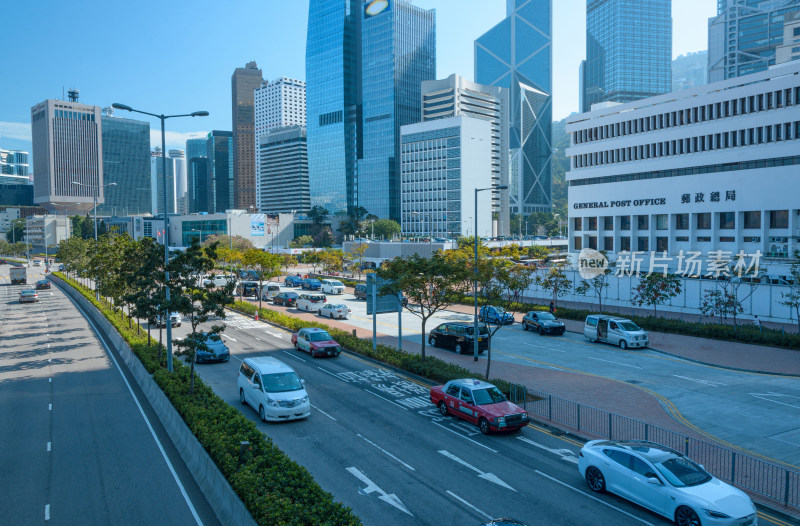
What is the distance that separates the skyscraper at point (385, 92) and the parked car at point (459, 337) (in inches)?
6282

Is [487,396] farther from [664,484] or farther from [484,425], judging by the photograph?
[664,484]

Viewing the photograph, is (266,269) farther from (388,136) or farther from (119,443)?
(388,136)

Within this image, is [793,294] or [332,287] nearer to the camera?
[793,294]

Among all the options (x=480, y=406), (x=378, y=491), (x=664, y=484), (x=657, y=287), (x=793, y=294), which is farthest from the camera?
(x=657, y=287)

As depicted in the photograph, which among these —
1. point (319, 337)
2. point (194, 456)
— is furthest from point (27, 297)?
point (194, 456)

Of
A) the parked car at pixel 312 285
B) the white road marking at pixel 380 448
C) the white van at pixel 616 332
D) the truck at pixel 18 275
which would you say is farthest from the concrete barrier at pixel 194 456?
the truck at pixel 18 275

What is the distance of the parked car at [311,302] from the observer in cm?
5053

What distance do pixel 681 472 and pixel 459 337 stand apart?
20.7 m

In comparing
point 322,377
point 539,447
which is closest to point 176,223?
point 322,377

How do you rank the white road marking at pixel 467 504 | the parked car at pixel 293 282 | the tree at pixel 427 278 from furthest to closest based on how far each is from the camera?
the parked car at pixel 293 282, the tree at pixel 427 278, the white road marking at pixel 467 504

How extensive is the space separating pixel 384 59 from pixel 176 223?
302ft

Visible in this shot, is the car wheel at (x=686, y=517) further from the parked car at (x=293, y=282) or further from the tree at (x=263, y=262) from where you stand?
the parked car at (x=293, y=282)

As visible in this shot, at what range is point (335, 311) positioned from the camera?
46938mm

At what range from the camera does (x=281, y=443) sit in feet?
57.7
